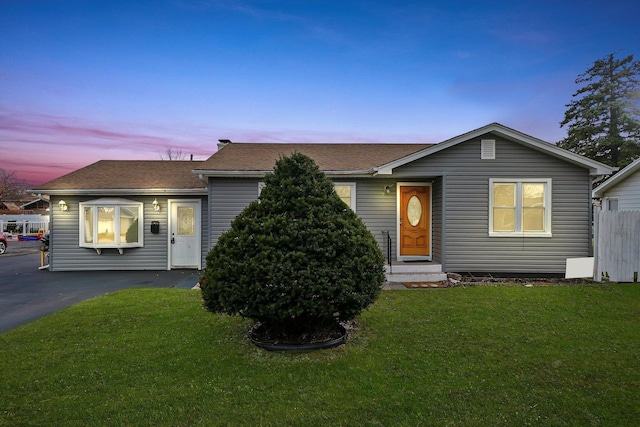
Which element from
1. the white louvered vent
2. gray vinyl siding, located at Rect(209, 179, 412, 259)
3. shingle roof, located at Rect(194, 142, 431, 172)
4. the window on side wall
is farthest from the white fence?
the window on side wall

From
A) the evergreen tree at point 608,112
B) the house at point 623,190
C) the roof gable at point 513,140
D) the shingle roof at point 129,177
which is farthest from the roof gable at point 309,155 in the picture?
the evergreen tree at point 608,112

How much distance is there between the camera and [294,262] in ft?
13.8

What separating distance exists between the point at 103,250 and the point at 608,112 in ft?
118

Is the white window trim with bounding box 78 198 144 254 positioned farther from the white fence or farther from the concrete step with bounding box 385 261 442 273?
the white fence

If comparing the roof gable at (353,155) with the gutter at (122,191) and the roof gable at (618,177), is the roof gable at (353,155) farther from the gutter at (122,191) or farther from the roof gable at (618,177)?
the roof gable at (618,177)

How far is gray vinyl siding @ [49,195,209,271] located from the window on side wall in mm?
220

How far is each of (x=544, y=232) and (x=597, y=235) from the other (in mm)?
1163

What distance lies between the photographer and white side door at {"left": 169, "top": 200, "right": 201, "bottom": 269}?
38.5 feet

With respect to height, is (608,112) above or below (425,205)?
above

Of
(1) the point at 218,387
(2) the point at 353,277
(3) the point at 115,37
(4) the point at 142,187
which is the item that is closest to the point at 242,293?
(1) the point at 218,387

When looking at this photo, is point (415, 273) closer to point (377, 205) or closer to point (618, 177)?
point (377, 205)

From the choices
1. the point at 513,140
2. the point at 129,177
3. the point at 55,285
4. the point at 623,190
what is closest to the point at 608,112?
the point at 623,190

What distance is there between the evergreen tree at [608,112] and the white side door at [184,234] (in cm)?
2940

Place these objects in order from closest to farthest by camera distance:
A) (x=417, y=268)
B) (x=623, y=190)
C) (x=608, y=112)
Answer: (x=417, y=268)
(x=623, y=190)
(x=608, y=112)
